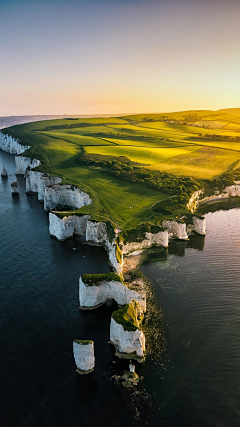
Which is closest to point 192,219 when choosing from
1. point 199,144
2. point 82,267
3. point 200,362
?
point 82,267

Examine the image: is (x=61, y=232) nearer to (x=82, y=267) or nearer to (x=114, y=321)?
(x=82, y=267)

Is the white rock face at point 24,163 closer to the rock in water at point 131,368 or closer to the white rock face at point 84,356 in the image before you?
the white rock face at point 84,356

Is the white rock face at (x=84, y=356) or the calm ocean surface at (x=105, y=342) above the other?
the white rock face at (x=84, y=356)

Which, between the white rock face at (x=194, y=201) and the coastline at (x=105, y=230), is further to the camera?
the white rock face at (x=194, y=201)

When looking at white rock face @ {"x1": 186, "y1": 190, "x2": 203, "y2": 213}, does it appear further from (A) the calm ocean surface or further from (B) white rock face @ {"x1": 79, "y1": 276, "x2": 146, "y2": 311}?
(B) white rock face @ {"x1": 79, "y1": 276, "x2": 146, "y2": 311}

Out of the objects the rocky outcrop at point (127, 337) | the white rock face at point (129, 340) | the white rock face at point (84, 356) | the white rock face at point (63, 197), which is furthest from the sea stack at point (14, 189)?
the white rock face at point (84, 356)

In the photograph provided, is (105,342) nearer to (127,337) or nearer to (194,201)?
(127,337)
